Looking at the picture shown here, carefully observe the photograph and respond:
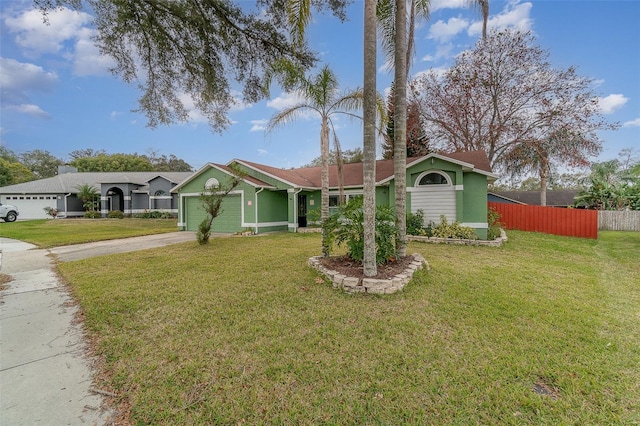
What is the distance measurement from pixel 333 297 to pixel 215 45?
248 inches

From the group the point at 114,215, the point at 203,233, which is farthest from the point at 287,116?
the point at 114,215

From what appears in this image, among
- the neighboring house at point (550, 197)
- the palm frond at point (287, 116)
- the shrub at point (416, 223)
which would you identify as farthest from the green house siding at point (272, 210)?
the neighboring house at point (550, 197)

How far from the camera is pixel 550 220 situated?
1352cm

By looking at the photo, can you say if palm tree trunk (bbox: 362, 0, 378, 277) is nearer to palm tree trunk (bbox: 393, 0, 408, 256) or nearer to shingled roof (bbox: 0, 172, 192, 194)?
palm tree trunk (bbox: 393, 0, 408, 256)

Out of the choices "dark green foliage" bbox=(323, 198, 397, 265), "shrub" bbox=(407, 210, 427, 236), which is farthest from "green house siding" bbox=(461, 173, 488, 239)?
"dark green foliage" bbox=(323, 198, 397, 265)

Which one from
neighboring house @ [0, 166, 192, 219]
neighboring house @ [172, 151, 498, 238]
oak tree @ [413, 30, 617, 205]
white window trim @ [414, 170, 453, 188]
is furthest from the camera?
neighboring house @ [0, 166, 192, 219]

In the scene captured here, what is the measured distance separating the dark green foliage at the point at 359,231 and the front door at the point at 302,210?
1049 cm

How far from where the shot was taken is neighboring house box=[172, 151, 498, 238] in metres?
11.4

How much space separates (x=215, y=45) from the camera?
6254mm

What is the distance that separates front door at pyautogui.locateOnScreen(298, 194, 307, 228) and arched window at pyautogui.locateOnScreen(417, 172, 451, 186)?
291 inches

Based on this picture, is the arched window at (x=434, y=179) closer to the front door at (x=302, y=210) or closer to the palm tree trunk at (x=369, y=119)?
the front door at (x=302, y=210)

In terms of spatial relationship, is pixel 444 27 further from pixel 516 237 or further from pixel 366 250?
pixel 366 250

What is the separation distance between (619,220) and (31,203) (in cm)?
4846

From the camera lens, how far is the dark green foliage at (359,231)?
583 cm
